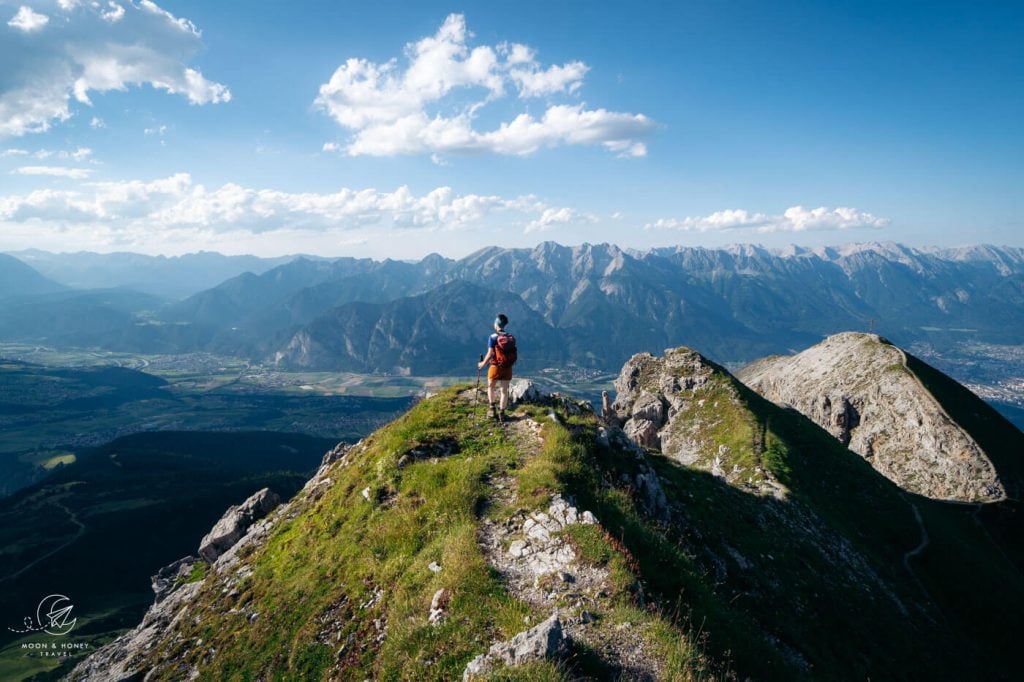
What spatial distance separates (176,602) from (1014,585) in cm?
7903

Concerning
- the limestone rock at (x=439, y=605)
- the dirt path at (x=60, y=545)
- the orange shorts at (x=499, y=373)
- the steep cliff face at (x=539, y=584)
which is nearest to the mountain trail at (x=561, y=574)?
the steep cliff face at (x=539, y=584)

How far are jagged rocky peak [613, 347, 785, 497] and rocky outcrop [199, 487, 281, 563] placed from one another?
1897 inches

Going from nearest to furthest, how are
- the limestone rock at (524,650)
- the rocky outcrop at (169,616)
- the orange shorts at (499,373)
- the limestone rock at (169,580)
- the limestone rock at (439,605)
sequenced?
the limestone rock at (524,650)
the limestone rock at (439,605)
the rocky outcrop at (169,616)
the orange shorts at (499,373)
the limestone rock at (169,580)

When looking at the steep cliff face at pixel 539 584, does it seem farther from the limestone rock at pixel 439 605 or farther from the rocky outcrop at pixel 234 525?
the rocky outcrop at pixel 234 525

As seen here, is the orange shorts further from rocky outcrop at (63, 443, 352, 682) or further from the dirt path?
the dirt path

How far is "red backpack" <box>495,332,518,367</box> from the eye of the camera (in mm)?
22266

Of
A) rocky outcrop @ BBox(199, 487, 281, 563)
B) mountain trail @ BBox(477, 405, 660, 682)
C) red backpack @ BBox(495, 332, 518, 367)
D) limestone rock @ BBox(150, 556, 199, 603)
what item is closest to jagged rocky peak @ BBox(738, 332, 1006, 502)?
red backpack @ BBox(495, 332, 518, 367)

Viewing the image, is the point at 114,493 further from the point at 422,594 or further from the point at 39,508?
the point at 422,594

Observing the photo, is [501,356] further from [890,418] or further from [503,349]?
[890,418]

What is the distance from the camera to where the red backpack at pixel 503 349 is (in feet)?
73.0

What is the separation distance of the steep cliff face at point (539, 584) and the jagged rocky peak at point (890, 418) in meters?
33.3

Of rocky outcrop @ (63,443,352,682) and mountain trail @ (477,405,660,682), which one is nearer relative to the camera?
mountain trail @ (477,405,660,682)

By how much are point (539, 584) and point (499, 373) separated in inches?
462

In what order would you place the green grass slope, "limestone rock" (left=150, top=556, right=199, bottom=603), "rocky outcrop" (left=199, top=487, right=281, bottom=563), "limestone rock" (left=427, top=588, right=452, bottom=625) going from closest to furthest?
"limestone rock" (left=427, top=588, right=452, bottom=625)
"limestone rock" (left=150, top=556, right=199, bottom=603)
"rocky outcrop" (left=199, top=487, right=281, bottom=563)
the green grass slope
